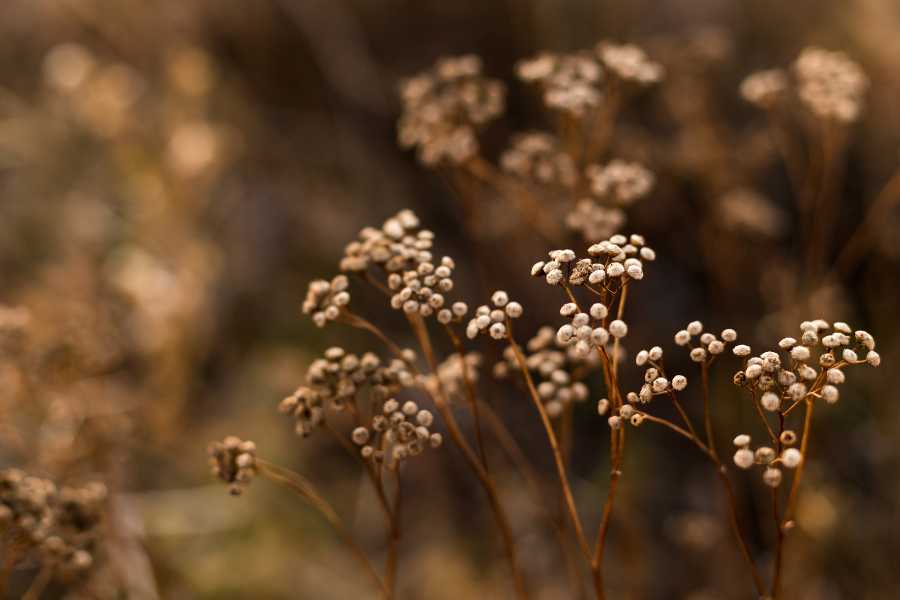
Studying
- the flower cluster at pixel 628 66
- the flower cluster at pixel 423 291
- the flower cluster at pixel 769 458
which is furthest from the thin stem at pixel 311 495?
the flower cluster at pixel 628 66

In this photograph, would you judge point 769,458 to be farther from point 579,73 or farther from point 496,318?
point 579,73

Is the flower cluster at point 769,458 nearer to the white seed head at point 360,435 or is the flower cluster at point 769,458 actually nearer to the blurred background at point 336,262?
the white seed head at point 360,435

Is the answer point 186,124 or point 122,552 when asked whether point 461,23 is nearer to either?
point 186,124

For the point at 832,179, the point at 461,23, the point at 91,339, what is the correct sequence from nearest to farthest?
the point at 91,339, the point at 832,179, the point at 461,23

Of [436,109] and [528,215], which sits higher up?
[436,109]

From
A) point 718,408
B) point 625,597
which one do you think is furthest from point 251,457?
point 718,408

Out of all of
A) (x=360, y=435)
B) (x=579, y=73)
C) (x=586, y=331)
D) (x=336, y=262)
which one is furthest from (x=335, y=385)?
(x=336, y=262)
